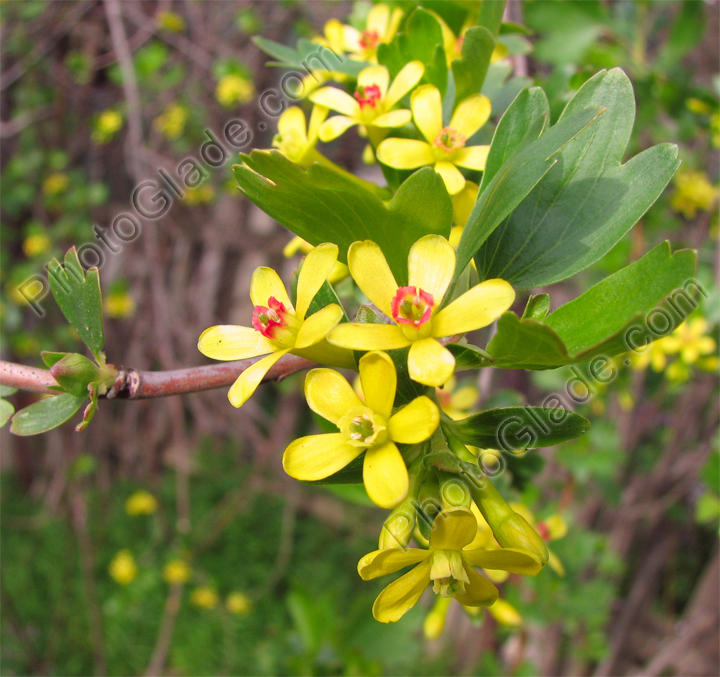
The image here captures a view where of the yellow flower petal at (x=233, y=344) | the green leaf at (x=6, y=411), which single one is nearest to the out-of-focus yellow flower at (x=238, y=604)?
the green leaf at (x=6, y=411)

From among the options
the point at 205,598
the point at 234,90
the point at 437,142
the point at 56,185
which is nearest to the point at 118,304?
the point at 56,185

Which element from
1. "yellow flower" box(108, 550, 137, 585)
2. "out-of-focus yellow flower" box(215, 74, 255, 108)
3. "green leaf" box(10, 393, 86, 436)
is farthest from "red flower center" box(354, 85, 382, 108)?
"yellow flower" box(108, 550, 137, 585)

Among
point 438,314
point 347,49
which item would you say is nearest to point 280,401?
point 347,49

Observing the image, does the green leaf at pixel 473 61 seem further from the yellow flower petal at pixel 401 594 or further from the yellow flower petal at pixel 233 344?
the yellow flower petal at pixel 401 594

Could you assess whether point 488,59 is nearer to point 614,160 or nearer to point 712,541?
point 614,160

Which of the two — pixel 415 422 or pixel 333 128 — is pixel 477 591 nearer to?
pixel 415 422

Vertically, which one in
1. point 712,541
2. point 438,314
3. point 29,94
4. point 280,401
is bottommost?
point 280,401
